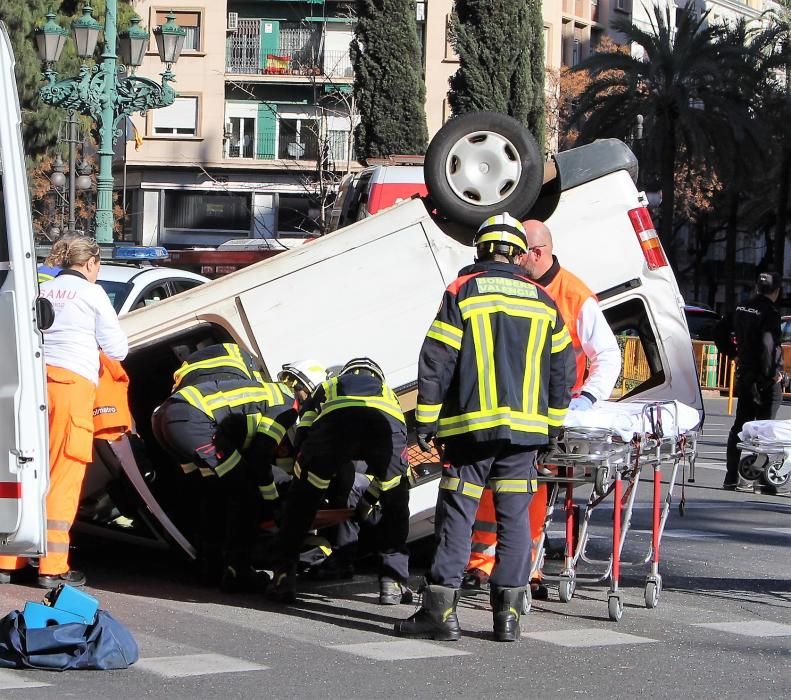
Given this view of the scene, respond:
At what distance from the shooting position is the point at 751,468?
8109 millimetres

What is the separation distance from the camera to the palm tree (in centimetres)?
3794

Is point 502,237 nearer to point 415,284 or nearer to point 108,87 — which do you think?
point 415,284

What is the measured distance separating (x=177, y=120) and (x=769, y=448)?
4647cm

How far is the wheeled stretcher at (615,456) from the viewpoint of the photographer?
674 cm

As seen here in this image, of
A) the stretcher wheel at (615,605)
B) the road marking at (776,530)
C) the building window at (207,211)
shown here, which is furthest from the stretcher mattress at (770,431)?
the building window at (207,211)

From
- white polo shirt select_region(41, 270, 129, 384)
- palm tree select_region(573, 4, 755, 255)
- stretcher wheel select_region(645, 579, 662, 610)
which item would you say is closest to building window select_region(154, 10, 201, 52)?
palm tree select_region(573, 4, 755, 255)

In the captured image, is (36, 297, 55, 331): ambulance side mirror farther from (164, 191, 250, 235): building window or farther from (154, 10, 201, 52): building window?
(154, 10, 201, 52): building window

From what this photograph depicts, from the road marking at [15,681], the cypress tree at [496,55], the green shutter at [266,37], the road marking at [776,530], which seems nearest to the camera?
the road marking at [15,681]

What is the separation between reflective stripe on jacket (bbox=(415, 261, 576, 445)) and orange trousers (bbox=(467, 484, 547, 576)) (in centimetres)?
98

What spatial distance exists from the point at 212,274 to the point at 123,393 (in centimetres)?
1737

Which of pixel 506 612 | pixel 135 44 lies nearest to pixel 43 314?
pixel 506 612

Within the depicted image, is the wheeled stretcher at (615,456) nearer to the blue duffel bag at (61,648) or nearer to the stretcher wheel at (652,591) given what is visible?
the stretcher wheel at (652,591)

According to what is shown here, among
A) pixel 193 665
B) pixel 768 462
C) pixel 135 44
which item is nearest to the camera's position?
pixel 193 665

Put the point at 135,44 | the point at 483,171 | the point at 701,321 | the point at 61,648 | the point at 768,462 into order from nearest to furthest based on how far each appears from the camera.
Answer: the point at 61,648 < the point at 768,462 < the point at 483,171 < the point at 135,44 < the point at 701,321
